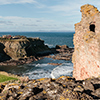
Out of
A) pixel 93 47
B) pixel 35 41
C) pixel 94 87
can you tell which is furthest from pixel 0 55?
pixel 94 87

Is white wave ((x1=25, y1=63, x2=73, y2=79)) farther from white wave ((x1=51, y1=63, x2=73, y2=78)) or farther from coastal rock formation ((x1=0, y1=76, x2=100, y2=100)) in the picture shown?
coastal rock formation ((x1=0, y1=76, x2=100, y2=100))

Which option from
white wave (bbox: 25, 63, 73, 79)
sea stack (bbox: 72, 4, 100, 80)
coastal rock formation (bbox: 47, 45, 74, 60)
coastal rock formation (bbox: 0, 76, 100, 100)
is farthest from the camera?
coastal rock formation (bbox: 47, 45, 74, 60)

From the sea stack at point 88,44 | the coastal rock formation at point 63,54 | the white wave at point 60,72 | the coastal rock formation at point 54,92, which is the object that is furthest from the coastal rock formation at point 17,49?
the coastal rock formation at point 54,92

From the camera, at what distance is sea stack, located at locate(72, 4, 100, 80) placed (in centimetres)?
958

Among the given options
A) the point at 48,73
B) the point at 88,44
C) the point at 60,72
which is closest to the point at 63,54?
the point at 60,72

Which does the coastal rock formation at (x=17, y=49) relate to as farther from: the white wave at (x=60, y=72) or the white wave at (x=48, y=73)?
the white wave at (x=60, y=72)

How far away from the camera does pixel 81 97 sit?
4.24 m

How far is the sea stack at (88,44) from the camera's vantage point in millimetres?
9577

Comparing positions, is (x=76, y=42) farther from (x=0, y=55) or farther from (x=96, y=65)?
(x=0, y=55)

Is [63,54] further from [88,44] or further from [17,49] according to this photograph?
[88,44]

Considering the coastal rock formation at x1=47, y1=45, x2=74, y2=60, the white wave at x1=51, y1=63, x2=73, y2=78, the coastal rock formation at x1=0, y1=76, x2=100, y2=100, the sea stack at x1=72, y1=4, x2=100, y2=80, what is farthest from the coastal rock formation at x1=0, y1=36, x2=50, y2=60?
the coastal rock formation at x1=0, y1=76, x2=100, y2=100

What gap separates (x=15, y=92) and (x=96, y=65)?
21.4 feet

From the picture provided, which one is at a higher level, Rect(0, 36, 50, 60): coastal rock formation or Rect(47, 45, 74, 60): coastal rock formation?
Rect(0, 36, 50, 60): coastal rock formation

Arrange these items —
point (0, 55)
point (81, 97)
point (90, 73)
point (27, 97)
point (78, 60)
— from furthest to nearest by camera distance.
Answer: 1. point (0, 55)
2. point (78, 60)
3. point (90, 73)
4. point (27, 97)
5. point (81, 97)
